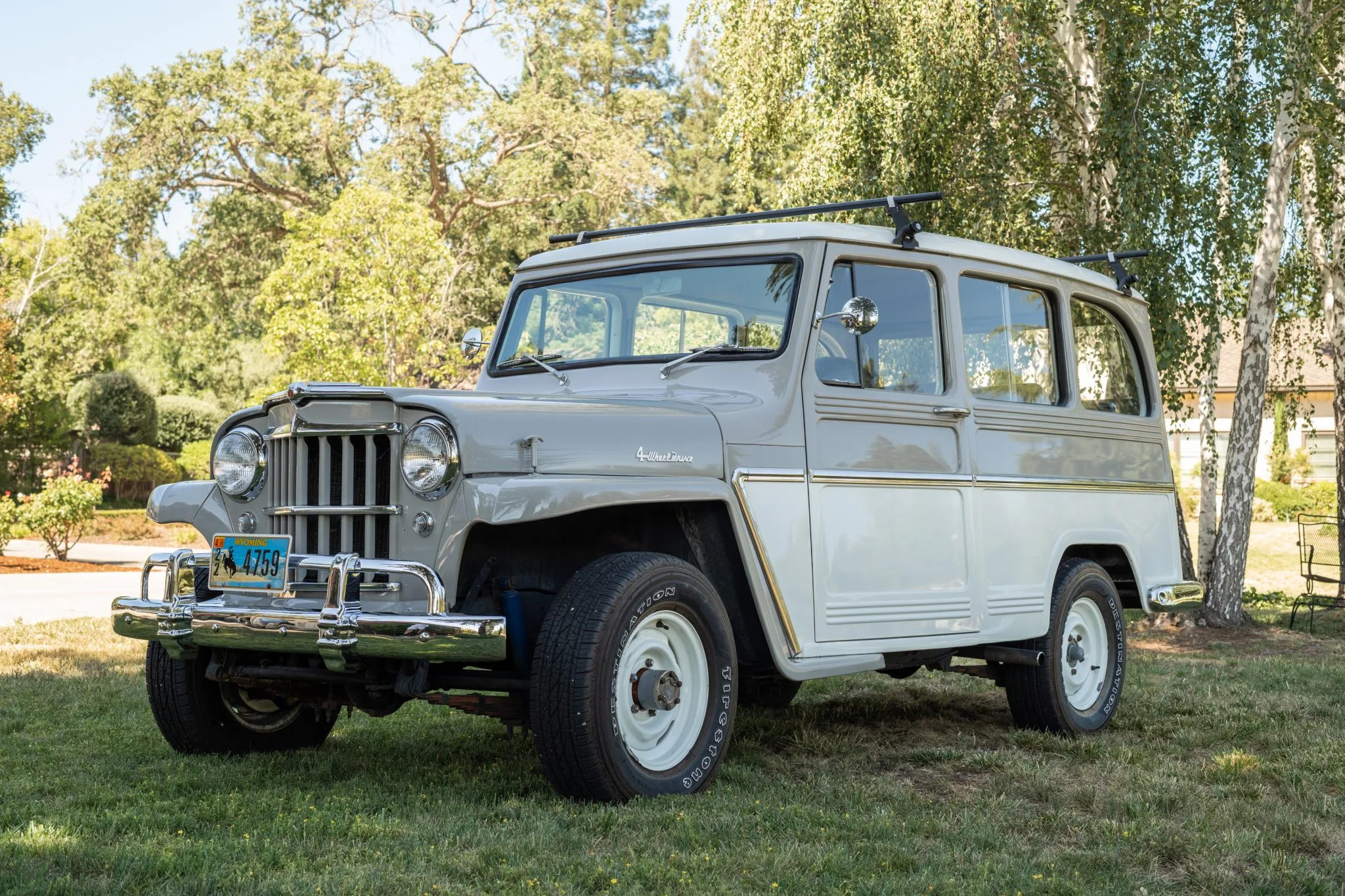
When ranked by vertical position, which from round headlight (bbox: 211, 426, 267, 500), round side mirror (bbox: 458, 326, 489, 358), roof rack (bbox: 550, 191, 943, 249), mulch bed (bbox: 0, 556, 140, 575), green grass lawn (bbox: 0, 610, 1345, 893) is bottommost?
green grass lawn (bbox: 0, 610, 1345, 893)

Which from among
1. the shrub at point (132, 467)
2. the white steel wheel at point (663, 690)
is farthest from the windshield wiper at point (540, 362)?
the shrub at point (132, 467)

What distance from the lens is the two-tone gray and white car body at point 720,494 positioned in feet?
14.7

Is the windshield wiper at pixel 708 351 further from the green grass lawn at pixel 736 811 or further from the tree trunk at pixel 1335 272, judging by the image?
the tree trunk at pixel 1335 272

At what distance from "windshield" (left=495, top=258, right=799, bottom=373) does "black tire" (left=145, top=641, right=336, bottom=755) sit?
190cm

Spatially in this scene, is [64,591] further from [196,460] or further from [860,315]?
[196,460]

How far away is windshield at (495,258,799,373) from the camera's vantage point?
220 inches

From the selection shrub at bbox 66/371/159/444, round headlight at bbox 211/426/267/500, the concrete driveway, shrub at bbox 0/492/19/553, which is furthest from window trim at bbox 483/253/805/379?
shrub at bbox 66/371/159/444

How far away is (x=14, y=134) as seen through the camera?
3247 centimetres

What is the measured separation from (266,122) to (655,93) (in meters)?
9.47

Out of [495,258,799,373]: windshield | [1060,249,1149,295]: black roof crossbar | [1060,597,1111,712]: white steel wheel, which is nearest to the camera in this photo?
[495,258,799,373]: windshield

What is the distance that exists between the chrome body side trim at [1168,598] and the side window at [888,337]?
87.5 inches

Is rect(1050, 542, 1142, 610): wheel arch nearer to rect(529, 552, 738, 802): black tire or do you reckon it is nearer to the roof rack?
the roof rack

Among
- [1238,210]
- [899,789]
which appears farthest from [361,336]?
[899,789]

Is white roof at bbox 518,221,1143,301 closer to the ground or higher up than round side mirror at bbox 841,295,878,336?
higher up
